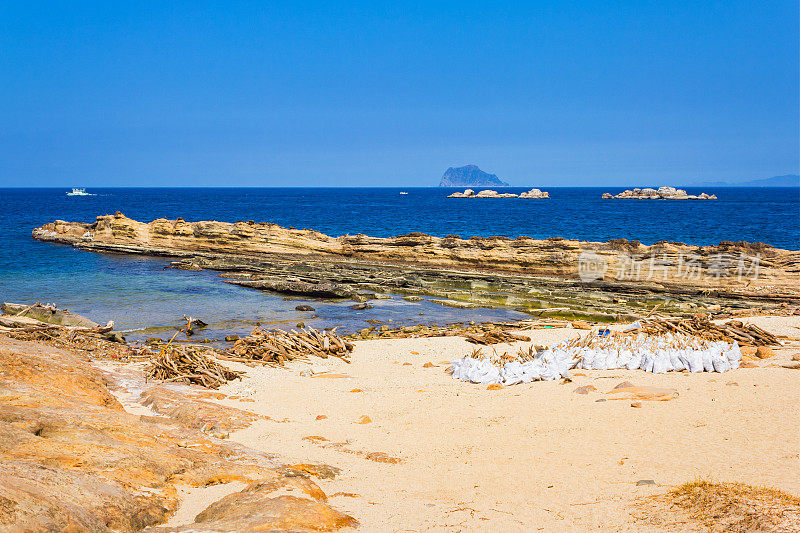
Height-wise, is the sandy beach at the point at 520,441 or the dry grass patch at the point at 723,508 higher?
the dry grass patch at the point at 723,508

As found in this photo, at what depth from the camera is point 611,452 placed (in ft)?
23.3

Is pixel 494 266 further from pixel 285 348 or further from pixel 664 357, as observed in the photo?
pixel 664 357

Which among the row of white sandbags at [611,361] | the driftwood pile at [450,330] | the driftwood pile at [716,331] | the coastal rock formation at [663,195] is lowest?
the driftwood pile at [450,330]

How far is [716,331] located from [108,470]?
12.1 m

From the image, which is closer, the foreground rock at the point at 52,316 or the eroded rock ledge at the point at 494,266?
the foreground rock at the point at 52,316

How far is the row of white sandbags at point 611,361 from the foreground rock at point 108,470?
5451 millimetres

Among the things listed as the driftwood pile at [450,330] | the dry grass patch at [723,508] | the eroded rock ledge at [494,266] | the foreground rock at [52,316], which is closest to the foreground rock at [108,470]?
the dry grass patch at [723,508]

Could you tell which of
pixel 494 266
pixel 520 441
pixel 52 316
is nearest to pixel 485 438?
pixel 520 441

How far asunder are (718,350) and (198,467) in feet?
31.1

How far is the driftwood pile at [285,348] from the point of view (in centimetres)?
1302

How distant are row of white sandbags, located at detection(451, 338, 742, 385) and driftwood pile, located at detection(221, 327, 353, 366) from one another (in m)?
3.49

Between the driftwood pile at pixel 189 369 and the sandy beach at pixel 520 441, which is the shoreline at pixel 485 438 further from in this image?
the driftwood pile at pixel 189 369

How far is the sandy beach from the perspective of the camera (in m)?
5.64

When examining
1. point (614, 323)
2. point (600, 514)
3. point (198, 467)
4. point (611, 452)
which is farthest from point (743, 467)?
point (614, 323)
